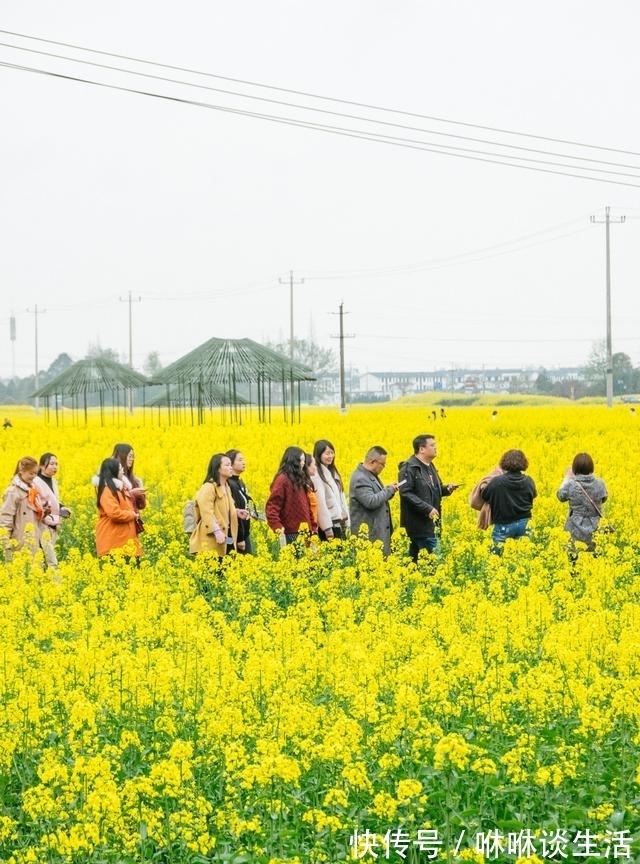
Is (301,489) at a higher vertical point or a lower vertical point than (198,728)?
higher

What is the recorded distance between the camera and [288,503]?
514 inches

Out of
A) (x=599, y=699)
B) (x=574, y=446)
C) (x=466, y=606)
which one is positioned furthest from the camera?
(x=574, y=446)

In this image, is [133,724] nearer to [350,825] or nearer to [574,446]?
[350,825]

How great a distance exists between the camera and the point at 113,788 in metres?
5.67

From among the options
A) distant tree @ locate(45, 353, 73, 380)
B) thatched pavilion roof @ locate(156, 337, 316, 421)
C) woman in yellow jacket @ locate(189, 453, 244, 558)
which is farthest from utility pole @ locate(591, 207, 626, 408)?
distant tree @ locate(45, 353, 73, 380)

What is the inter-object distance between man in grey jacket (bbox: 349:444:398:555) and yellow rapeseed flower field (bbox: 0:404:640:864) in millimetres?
784

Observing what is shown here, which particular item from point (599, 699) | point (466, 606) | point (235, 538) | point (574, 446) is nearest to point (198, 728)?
point (599, 699)

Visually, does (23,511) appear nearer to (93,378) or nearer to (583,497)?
(583,497)

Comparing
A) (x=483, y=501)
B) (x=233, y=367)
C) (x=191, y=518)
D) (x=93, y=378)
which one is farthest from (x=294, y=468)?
(x=93, y=378)

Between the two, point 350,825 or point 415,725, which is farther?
point 415,725

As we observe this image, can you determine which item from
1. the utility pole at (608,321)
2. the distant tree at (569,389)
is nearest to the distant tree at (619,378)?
the distant tree at (569,389)

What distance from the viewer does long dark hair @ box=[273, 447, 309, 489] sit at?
41.7 feet

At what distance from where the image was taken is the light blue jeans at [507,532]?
12.8 m

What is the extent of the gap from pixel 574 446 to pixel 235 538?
521 inches
